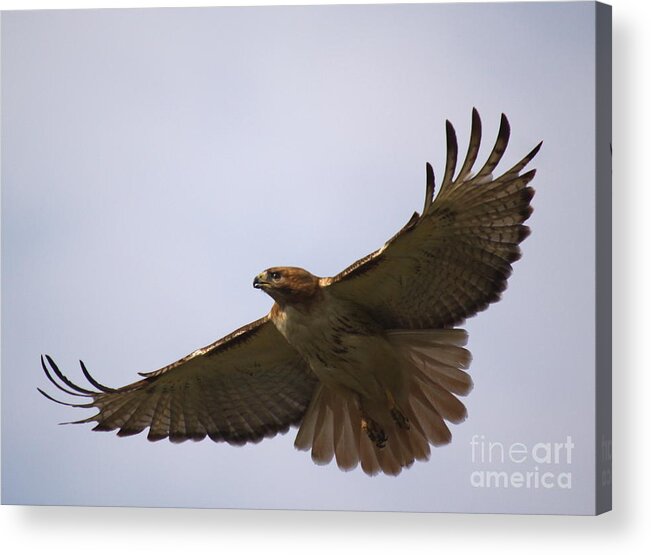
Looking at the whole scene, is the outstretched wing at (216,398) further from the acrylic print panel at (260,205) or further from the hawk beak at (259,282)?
the hawk beak at (259,282)

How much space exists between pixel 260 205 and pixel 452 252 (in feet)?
3.03

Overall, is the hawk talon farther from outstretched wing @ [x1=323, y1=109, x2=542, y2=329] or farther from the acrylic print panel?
outstretched wing @ [x1=323, y1=109, x2=542, y2=329]

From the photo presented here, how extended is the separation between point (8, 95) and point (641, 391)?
3.12 meters

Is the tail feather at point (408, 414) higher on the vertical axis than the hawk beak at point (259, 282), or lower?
lower

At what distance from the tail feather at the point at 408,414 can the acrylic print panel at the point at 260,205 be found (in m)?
0.07

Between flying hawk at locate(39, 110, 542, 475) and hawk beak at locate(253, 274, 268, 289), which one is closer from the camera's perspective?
flying hawk at locate(39, 110, 542, 475)

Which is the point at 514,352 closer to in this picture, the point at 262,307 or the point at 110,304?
the point at 262,307

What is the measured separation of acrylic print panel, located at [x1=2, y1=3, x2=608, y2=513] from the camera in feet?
21.5

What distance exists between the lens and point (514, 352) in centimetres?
655

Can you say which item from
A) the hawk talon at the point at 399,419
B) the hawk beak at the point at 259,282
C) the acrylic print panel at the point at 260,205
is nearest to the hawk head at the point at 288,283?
the hawk beak at the point at 259,282

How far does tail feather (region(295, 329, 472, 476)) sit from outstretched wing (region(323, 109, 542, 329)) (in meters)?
0.10

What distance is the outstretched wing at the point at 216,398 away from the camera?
6.99 m

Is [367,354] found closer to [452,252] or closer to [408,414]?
[408,414]

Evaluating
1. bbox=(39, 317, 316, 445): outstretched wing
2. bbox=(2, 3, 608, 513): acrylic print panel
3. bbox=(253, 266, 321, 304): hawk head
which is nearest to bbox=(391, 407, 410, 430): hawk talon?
bbox=(2, 3, 608, 513): acrylic print panel
